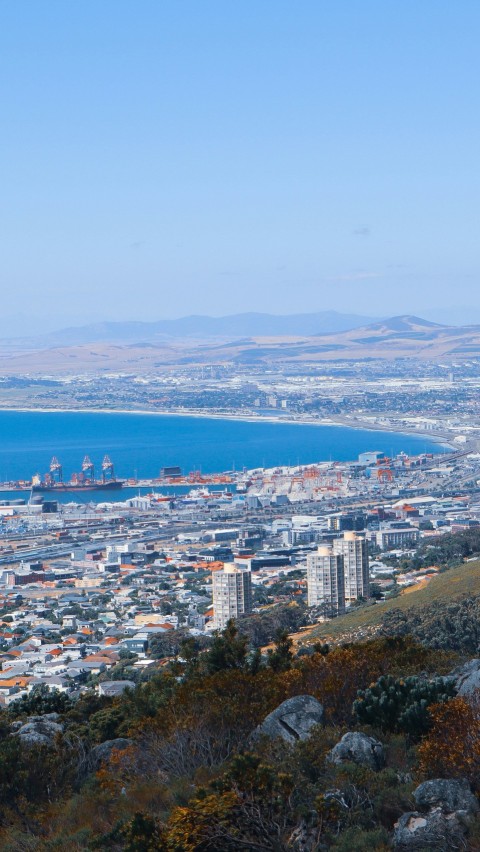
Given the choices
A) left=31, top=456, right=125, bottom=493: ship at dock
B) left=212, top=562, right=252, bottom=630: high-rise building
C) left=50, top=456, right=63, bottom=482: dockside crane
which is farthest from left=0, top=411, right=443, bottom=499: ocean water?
left=212, top=562, right=252, bottom=630: high-rise building

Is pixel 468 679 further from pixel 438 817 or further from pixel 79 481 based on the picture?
pixel 79 481

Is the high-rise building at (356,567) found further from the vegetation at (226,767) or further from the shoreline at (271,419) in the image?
the shoreline at (271,419)

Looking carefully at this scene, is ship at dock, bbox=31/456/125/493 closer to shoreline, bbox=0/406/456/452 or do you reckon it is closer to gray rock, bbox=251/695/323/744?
shoreline, bbox=0/406/456/452

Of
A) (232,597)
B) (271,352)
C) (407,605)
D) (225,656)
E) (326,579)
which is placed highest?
(271,352)

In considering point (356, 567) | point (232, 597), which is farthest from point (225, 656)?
point (356, 567)

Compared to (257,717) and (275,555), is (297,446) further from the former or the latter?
(257,717)

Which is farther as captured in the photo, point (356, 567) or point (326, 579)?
point (356, 567)
